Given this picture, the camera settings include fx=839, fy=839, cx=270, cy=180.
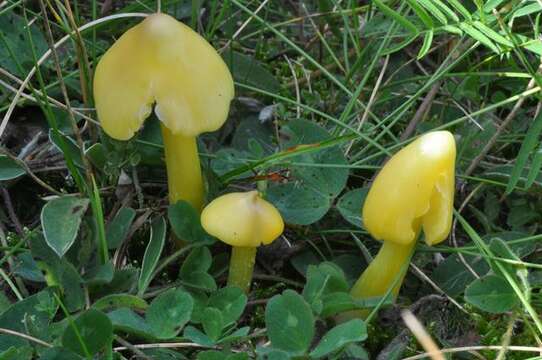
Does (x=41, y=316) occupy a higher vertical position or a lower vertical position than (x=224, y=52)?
lower

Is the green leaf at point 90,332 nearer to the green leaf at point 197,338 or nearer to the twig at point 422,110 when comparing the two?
the green leaf at point 197,338

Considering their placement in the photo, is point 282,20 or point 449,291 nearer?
point 449,291

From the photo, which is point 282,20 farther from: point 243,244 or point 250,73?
point 243,244

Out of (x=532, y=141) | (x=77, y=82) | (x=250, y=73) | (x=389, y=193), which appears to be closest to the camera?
(x=389, y=193)

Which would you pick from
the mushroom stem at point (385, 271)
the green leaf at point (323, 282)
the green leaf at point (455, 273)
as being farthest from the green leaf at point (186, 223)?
the green leaf at point (455, 273)

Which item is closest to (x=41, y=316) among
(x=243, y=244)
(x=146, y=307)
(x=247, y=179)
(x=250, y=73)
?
(x=146, y=307)

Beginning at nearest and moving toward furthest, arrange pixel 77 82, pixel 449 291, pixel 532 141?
pixel 532 141, pixel 449 291, pixel 77 82

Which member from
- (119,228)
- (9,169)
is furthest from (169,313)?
(9,169)

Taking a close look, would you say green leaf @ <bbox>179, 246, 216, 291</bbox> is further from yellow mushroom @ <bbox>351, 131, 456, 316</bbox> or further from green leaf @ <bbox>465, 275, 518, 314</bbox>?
green leaf @ <bbox>465, 275, 518, 314</bbox>
